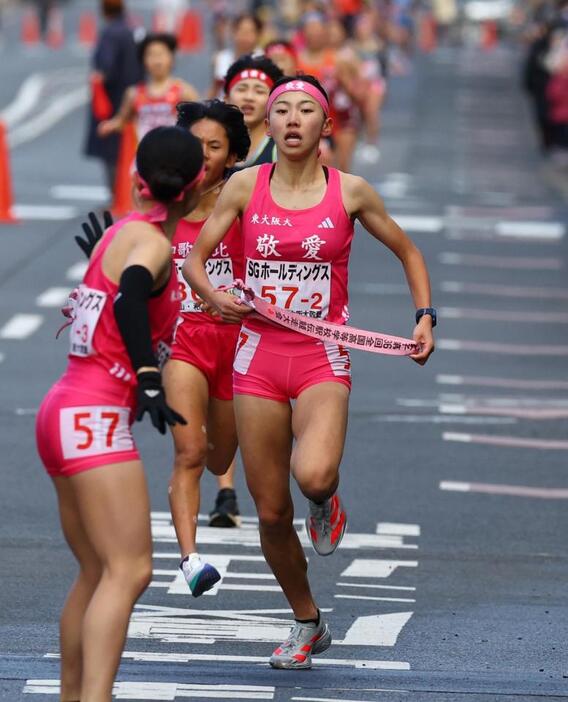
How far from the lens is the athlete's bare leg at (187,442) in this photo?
7727 mm

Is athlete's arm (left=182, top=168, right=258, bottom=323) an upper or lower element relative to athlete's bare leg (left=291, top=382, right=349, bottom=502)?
upper

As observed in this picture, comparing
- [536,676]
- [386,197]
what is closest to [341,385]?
[536,676]

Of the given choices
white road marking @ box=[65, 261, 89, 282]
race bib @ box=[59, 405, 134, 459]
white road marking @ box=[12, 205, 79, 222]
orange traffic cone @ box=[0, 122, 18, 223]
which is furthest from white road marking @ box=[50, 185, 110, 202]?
race bib @ box=[59, 405, 134, 459]

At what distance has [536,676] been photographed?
267 inches

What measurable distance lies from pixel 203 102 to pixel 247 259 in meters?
1.30

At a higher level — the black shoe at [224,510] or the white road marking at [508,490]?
the black shoe at [224,510]

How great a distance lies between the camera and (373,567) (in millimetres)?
8641

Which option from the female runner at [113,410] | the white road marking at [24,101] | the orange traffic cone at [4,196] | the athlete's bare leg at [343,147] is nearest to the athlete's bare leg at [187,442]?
the female runner at [113,410]

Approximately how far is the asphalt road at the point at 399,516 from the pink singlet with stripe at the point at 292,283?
1054mm

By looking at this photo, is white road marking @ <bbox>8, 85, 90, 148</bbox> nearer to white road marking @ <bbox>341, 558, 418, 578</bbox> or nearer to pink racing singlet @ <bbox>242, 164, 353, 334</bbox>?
white road marking @ <bbox>341, 558, 418, 578</bbox>

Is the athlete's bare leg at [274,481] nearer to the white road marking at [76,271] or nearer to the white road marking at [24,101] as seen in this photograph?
the white road marking at [76,271]

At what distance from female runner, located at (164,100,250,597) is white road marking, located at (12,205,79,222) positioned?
42.3ft

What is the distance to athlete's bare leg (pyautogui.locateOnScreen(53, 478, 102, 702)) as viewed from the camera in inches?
228

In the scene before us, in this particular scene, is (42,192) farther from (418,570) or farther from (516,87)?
(516,87)
